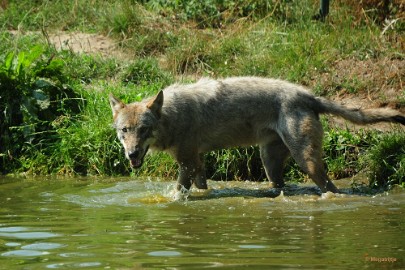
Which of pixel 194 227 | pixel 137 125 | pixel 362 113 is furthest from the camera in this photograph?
pixel 362 113

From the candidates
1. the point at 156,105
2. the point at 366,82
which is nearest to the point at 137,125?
the point at 156,105

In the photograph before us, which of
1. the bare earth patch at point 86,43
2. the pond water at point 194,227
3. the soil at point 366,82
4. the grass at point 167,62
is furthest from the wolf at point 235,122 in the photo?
the bare earth patch at point 86,43

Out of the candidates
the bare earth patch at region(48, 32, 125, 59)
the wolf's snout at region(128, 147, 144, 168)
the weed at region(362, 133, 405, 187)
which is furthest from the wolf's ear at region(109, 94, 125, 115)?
the bare earth patch at region(48, 32, 125, 59)

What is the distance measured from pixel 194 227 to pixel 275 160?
107 inches

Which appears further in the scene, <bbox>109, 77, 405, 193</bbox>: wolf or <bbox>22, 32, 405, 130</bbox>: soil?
<bbox>22, 32, 405, 130</bbox>: soil

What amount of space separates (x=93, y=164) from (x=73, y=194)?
1411 mm

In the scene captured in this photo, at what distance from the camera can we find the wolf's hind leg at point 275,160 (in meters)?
10.2

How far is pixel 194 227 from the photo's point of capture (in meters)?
7.69

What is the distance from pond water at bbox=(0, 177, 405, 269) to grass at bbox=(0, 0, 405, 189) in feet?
1.63

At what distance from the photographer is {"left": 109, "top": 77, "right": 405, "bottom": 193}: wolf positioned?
9664 millimetres

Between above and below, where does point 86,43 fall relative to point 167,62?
above

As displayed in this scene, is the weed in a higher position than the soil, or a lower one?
lower

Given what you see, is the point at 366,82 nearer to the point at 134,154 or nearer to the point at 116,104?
the point at 116,104

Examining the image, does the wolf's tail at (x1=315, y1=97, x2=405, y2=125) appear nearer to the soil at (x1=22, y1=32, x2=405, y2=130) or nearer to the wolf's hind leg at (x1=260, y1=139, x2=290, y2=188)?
the wolf's hind leg at (x1=260, y1=139, x2=290, y2=188)
